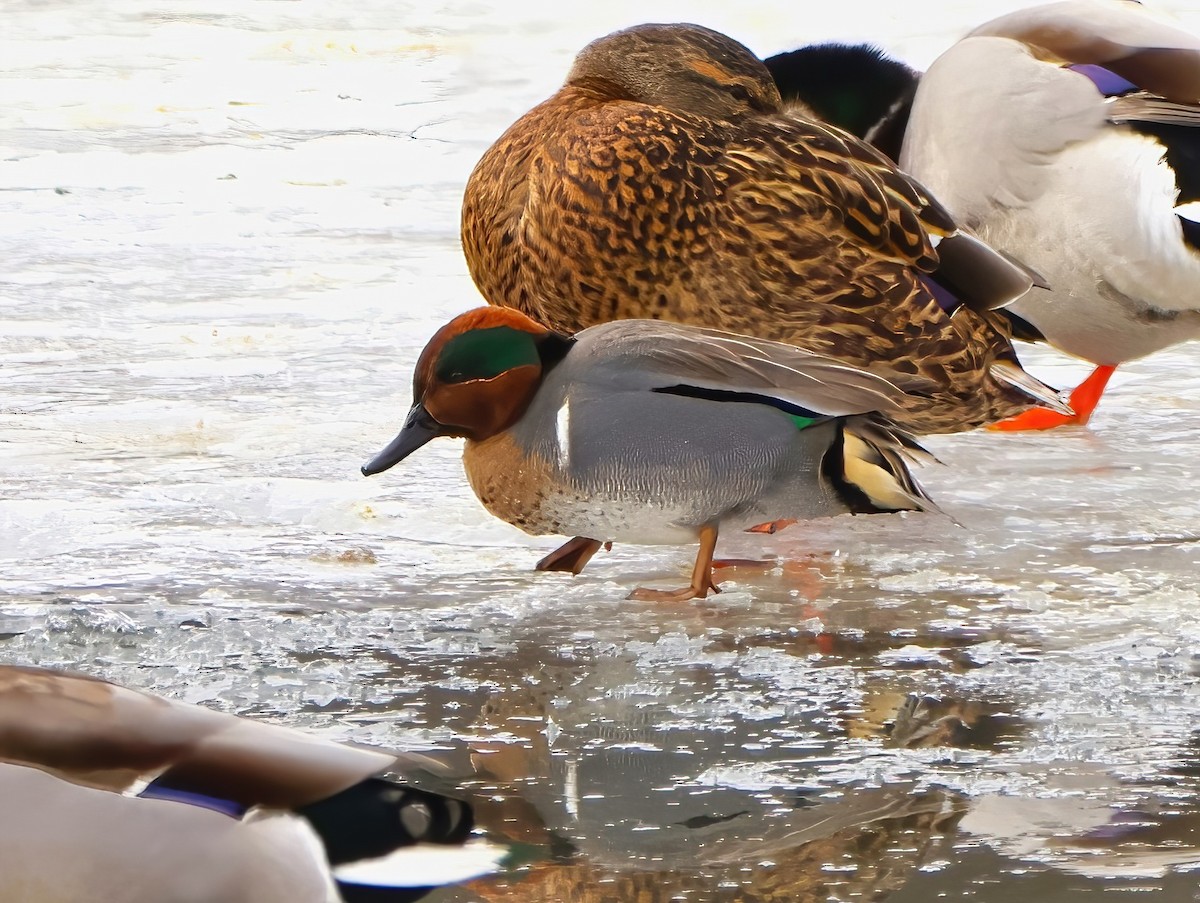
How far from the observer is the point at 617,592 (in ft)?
11.1

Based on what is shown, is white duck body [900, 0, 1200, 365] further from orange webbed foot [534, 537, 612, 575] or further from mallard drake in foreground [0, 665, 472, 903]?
mallard drake in foreground [0, 665, 472, 903]

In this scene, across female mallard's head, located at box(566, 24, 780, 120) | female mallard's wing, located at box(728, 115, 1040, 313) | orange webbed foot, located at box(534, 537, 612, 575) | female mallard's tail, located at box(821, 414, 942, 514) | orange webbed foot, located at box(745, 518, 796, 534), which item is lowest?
orange webbed foot, located at box(745, 518, 796, 534)

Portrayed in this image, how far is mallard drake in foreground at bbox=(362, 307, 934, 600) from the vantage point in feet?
10.6

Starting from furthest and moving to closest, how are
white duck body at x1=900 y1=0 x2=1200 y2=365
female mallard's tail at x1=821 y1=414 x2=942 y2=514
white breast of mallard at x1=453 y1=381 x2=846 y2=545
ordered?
white duck body at x1=900 y1=0 x2=1200 y2=365 < female mallard's tail at x1=821 y1=414 x2=942 y2=514 < white breast of mallard at x1=453 y1=381 x2=846 y2=545

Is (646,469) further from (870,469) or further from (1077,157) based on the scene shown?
(1077,157)

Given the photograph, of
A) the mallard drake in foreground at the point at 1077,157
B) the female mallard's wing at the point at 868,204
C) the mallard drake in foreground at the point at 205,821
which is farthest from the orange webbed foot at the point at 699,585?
the mallard drake in foreground at the point at 1077,157

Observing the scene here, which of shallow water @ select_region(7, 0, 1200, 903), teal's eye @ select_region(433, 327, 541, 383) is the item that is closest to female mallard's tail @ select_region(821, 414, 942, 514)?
shallow water @ select_region(7, 0, 1200, 903)

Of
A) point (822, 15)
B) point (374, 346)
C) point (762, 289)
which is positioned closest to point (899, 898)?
point (762, 289)

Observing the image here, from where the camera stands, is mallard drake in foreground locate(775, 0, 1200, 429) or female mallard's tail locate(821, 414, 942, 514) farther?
mallard drake in foreground locate(775, 0, 1200, 429)

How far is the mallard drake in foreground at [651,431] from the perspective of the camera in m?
3.24

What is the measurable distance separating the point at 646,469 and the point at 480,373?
37 centimetres

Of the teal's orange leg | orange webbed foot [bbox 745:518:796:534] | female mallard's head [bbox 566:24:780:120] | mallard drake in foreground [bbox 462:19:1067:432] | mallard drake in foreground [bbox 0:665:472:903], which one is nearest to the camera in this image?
mallard drake in foreground [bbox 0:665:472:903]

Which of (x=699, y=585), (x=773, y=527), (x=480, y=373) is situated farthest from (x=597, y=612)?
(x=773, y=527)

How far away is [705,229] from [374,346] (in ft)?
5.51
